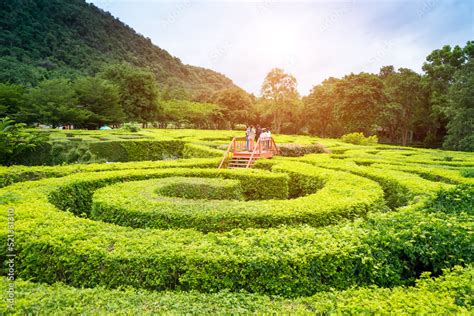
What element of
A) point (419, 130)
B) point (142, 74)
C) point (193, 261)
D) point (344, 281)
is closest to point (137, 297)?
point (193, 261)

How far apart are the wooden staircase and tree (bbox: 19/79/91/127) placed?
704 inches

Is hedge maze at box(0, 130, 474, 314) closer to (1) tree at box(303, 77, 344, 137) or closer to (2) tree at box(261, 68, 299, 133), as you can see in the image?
(2) tree at box(261, 68, 299, 133)

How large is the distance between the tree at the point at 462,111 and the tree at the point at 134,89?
37.3 m

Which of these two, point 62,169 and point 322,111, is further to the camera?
point 322,111

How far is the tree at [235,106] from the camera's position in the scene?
66.2m

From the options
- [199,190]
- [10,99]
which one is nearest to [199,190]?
[199,190]

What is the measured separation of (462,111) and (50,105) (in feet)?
129

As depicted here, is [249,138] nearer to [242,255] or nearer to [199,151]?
[199,151]

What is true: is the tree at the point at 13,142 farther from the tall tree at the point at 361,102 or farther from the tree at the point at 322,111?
the tree at the point at 322,111

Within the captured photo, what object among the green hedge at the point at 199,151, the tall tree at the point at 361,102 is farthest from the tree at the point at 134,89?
the tall tree at the point at 361,102

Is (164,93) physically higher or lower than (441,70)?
lower

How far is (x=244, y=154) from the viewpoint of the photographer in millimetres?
16531

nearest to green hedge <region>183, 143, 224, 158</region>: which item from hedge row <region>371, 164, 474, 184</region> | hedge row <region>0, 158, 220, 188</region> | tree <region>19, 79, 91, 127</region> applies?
hedge row <region>0, 158, 220, 188</region>

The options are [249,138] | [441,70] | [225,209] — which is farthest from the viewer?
[441,70]
